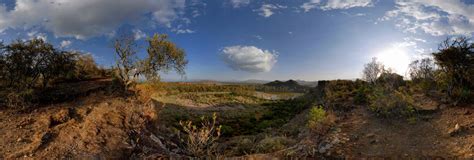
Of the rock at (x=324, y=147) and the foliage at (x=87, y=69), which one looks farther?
the foliage at (x=87, y=69)

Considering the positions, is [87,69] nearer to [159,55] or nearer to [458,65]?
[159,55]

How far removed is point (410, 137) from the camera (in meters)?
11.1

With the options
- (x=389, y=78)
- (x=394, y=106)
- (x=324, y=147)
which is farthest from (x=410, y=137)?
(x=389, y=78)

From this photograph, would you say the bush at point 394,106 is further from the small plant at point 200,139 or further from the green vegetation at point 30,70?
the green vegetation at point 30,70

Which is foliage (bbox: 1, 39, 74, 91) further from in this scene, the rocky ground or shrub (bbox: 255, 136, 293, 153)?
shrub (bbox: 255, 136, 293, 153)

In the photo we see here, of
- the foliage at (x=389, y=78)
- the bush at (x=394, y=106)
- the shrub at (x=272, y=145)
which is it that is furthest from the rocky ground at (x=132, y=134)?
the foliage at (x=389, y=78)

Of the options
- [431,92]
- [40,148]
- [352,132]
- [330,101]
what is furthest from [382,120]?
[40,148]

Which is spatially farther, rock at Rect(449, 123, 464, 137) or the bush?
the bush

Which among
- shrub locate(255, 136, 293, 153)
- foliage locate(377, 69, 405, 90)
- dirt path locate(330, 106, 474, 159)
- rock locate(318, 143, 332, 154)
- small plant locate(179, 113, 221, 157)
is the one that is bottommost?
shrub locate(255, 136, 293, 153)

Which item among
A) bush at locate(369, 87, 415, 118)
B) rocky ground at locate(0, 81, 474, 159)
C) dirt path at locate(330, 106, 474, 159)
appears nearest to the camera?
rocky ground at locate(0, 81, 474, 159)

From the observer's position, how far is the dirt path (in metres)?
9.65

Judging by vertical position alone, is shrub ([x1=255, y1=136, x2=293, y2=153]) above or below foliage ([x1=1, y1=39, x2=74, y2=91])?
below

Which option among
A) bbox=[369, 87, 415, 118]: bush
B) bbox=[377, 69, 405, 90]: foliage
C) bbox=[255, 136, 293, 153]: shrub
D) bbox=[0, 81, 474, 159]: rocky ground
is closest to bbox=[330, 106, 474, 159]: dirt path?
bbox=[0, 81, 474, 159]: rocky ground

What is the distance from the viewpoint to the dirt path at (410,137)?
380 inches
